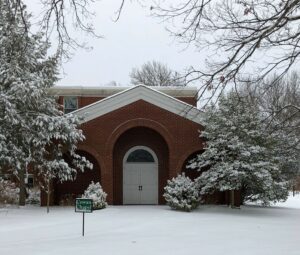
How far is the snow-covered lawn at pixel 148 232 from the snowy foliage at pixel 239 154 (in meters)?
1.32

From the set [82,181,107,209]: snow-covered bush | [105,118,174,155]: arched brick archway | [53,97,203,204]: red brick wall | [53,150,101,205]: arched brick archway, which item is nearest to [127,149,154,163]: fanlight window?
[53,150,101,205]: arched brick archway

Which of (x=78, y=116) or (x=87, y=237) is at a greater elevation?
(x=78, y=116)

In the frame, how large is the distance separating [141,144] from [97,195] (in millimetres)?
5603

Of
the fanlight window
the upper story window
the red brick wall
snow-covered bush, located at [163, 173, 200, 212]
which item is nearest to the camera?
snow-covered bush, located at [163, 173, 200, 212]

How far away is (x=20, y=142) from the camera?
25266mm

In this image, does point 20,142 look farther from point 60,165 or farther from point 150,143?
point 150,143

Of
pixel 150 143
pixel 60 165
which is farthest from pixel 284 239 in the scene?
pixel 150 143

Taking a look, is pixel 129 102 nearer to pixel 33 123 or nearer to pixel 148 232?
pixel 33 123

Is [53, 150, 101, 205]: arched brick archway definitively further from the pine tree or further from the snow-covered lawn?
the snow-covered lawn

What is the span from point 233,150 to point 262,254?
1205cm

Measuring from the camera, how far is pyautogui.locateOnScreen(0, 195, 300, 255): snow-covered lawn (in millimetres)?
13641

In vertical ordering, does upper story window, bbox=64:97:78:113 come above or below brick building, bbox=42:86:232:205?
above

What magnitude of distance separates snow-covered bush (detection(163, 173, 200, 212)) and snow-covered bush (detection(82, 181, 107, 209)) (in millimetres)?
2833

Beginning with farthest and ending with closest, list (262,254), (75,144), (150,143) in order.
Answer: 1. (150,143)
2. (75,144)
3. (262,254)
